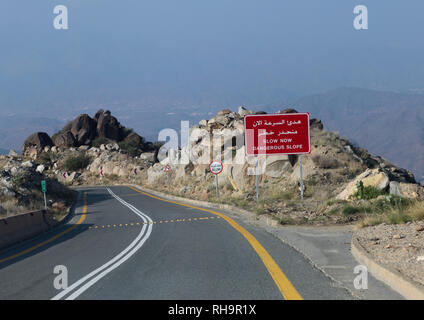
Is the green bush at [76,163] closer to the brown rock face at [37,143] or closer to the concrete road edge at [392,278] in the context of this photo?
the brown rock face at [37,143]

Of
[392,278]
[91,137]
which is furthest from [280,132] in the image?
[91,137]

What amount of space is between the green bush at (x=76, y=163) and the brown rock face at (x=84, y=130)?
1336 centimetres

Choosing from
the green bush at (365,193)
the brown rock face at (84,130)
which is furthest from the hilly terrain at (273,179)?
the brown rock face at (84,130)

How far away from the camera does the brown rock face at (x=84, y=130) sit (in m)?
92.8

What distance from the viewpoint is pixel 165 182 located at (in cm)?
4819

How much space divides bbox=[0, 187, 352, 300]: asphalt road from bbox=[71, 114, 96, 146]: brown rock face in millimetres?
80619

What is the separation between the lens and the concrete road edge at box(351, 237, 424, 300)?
594 centimetres

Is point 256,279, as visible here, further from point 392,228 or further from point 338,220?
point 338,220

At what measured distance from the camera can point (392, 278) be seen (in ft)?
22.0

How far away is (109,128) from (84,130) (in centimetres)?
499

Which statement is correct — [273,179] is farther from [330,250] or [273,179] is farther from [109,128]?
[109,128]

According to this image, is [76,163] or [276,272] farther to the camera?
[76,163]

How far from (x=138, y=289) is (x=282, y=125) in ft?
49.1
